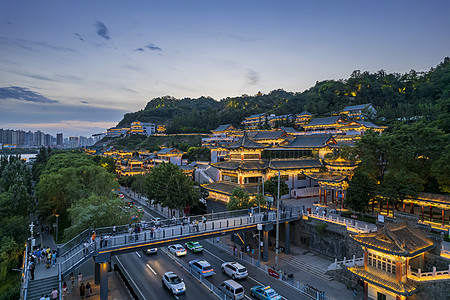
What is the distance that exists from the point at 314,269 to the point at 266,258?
4.86 m

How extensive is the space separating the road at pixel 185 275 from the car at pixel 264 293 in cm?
65

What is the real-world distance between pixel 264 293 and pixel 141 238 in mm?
10324

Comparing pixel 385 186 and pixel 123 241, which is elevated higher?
pixel 385 186

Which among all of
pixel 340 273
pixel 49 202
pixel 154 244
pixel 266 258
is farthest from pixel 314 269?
pixel 49 202

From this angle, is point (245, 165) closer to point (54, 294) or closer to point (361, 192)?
point (361, 192)

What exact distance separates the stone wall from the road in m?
7.96

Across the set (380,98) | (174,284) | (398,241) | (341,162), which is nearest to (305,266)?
(398,241)

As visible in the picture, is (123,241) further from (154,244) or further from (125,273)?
(125,273)

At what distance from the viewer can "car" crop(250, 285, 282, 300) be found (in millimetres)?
19688

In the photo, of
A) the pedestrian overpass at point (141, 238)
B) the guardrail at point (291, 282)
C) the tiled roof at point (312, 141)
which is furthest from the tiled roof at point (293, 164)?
the guardrail at point (291, 282)

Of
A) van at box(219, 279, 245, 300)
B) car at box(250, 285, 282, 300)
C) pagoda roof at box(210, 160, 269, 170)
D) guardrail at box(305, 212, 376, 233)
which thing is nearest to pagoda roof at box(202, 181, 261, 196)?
pagoda roof at box(210, 160, 269, 170)

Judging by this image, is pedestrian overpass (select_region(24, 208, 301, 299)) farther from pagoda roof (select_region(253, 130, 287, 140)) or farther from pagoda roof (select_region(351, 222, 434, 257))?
pagoda roof (select_region(253, 130, 287, 140))

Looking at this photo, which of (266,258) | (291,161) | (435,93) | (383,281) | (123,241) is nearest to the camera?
(383,281)

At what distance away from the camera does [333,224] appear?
28984mm
